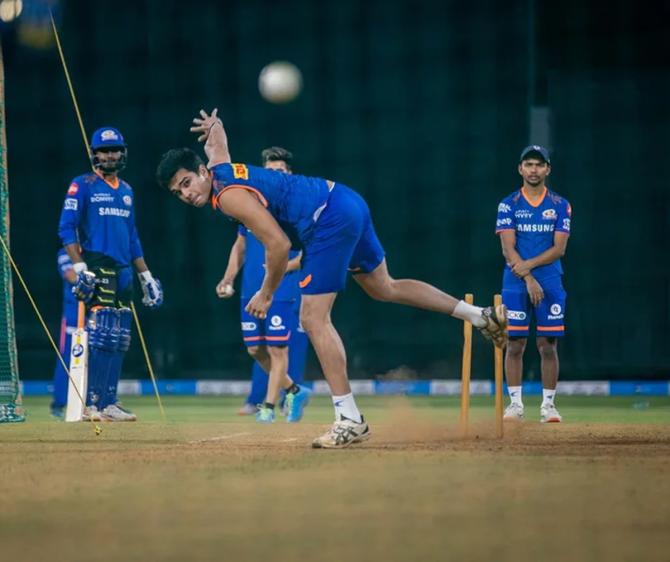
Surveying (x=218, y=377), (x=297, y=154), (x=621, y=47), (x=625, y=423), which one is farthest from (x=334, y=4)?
(x=625, y=423)

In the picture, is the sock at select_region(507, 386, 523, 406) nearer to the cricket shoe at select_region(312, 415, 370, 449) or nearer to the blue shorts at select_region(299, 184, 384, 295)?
the cricket shoe at select_region(312, 415, 370, 449)

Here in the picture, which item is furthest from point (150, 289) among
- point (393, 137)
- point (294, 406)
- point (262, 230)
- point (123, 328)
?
point (393, 137)

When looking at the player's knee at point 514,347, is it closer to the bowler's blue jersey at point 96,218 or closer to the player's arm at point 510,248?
the player's arm at point 510,248

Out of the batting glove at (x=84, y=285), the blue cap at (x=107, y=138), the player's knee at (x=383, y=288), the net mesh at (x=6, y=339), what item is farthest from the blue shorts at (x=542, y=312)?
the net mesh at (x=6, y=339)

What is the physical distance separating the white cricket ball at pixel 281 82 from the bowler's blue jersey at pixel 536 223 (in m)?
5.76

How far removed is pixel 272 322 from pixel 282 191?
9.68 ft

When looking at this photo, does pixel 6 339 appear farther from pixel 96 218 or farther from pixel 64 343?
pixel 96 218

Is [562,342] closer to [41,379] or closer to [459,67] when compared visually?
[459,67]

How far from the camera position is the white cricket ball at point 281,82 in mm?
15188

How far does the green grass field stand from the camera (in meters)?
4.09

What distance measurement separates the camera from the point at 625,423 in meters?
9.63

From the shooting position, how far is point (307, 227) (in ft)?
24.2

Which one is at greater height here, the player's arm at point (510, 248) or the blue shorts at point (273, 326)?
the player's arm at point (510, 248)

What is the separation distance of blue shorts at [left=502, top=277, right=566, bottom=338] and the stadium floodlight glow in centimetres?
807
